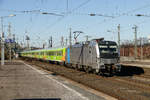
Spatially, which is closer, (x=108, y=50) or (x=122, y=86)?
(x=122, y=86)

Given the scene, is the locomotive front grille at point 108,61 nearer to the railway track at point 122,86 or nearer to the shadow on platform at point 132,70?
the railway track at point 122,86

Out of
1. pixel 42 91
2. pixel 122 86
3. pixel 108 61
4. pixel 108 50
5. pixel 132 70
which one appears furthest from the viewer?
pixel 132 70

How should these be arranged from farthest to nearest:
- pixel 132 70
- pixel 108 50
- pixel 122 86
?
pixel 132 70
pixel 108 50
pixel 122 86

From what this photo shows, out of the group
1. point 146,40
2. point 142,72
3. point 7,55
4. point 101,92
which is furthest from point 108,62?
point 7,55

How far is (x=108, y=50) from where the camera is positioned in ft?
64.1

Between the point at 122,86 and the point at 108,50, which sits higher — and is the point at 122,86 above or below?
below

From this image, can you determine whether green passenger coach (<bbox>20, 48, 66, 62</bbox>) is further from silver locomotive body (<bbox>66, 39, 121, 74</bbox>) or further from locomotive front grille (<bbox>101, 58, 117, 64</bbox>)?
locomotive front grille (<bbox>101, 58, 117, 64</bbox>)

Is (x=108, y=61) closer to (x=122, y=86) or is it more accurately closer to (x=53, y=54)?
(x=122, y=86)

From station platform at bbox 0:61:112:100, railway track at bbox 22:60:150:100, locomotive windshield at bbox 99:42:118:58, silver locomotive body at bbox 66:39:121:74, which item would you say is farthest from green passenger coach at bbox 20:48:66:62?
station platform at bbox 0:61:112:100

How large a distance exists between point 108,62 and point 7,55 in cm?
5777

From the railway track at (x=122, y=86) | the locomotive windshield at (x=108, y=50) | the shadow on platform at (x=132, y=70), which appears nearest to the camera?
the railway track at (x=122, y=86)

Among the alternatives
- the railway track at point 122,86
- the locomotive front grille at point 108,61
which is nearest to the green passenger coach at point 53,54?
the locomotive front grille at point 108,61

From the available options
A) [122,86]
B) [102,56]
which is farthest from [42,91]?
[102,56]

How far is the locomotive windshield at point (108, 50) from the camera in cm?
1923
